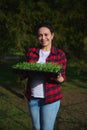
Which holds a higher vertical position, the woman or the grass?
the woman

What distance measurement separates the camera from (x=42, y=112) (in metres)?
3.38

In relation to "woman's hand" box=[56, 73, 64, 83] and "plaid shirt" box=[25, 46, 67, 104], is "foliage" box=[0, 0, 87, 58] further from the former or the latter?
"woman's hand" box=[56, 73, 64, 83]

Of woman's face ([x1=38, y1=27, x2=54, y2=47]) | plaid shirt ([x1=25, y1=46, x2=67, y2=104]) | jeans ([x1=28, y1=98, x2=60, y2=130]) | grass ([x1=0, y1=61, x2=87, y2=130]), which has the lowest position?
grass ([x1=0, y1=61, x2=87, y2=130])

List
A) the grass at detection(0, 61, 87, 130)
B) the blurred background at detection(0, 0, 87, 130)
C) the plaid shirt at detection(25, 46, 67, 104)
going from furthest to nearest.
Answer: the blurred background at detection(0, 0, 87, 130) → the grass at detection(0, 61, 87, 130) → the plaid shirt at detection(25, 46, 67, 104)

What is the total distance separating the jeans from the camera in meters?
3.35

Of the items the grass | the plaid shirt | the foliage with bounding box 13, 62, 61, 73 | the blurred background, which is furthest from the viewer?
the blurred background

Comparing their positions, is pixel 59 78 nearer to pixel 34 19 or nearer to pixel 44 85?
pixel 44 85

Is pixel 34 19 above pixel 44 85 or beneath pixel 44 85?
above

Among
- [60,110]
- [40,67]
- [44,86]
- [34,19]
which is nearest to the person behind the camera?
[40,67]

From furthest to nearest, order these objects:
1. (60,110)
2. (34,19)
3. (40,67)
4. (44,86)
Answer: (34,19), (60,110), (44,86), (40,67)

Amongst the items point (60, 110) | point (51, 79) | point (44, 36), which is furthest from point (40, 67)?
point (60, 110)

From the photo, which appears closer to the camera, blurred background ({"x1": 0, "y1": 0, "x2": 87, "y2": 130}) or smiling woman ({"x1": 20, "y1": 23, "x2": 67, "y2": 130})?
smiling woman ({"x1": 20, "y1": 23, "x2": 67, "y2": 130})

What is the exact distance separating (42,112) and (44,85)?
290 millimetres

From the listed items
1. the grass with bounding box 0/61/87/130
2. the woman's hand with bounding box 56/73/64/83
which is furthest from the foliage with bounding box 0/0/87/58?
the woman's hand with bounding box 56/73/64/83
